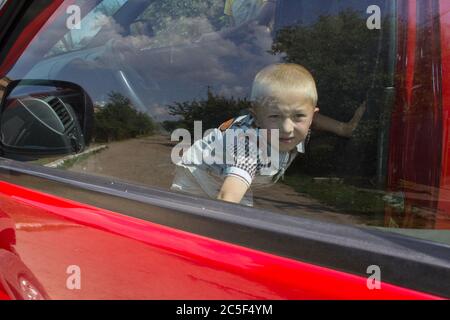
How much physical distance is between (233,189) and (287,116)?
0.77 feet

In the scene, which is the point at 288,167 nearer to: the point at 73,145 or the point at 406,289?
the point at 406,289

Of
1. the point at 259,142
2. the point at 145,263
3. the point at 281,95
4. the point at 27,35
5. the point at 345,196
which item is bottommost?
the point at 145,263

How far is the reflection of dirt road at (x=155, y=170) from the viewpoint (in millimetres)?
1147

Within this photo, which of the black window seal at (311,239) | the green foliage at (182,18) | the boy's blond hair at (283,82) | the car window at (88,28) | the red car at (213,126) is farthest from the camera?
the car window at (88,28)

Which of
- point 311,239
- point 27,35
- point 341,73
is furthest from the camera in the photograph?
point 27,35

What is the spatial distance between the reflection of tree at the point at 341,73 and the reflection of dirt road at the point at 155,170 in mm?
112

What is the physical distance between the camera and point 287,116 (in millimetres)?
1325

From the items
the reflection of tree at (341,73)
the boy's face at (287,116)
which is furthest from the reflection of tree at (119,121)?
the reflection of tree at (341,73)

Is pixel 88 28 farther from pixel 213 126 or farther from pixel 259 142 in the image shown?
pixel 259 142

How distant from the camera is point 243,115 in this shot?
1.35 m

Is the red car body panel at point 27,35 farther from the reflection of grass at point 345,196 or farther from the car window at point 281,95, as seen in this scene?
the reflection of grass at point 345,196

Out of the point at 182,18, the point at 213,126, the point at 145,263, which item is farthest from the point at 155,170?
the point at 182,18
